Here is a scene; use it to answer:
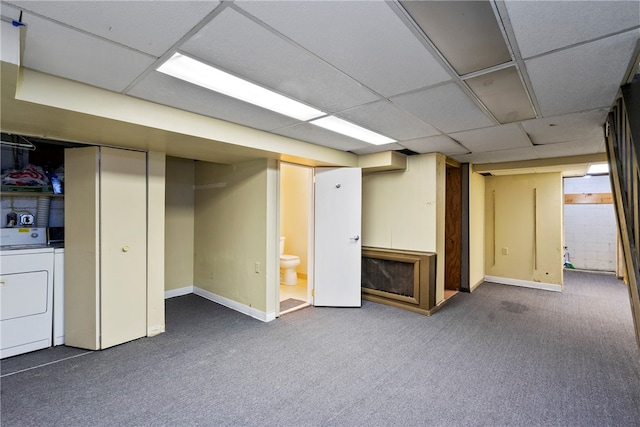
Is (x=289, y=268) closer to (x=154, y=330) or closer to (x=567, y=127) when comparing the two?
(x=154, y=330)

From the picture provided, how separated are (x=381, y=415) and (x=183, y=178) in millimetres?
4100

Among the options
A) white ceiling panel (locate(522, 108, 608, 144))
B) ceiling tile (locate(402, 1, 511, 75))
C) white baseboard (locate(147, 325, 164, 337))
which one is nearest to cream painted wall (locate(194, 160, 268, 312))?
white baseboard (locate(147, 325, 164, 337))

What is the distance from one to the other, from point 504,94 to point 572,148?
2.33 m

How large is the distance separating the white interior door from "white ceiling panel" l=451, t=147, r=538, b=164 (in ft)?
5.58

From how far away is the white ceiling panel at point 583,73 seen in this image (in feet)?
4.76

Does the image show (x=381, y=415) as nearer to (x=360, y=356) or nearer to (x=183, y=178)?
(x=360, y=356)

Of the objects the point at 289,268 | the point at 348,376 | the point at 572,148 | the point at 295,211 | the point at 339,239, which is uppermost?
the point at 572,148

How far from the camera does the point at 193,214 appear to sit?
467 cm

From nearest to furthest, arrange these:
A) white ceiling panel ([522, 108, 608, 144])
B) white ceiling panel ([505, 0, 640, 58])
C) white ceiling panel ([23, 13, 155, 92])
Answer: white ceiling panel ([505, 0, 640, 58])
white ceiling panel ([23, 13, 155, 92])
white ceiling panel ([522, 108, 608, 144])

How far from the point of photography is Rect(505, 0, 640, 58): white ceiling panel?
3.81 feet

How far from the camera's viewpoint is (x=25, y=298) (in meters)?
2.68

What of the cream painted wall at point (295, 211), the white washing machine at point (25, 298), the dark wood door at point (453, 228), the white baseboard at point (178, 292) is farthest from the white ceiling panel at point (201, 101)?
the dark wood door at point (453, 228)

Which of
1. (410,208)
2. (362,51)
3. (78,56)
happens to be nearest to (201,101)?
(78,56)

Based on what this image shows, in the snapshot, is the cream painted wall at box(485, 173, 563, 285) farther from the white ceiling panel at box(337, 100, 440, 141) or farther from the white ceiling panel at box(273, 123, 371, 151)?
the white ceiling panel at box(273, 123, 371, 151)
